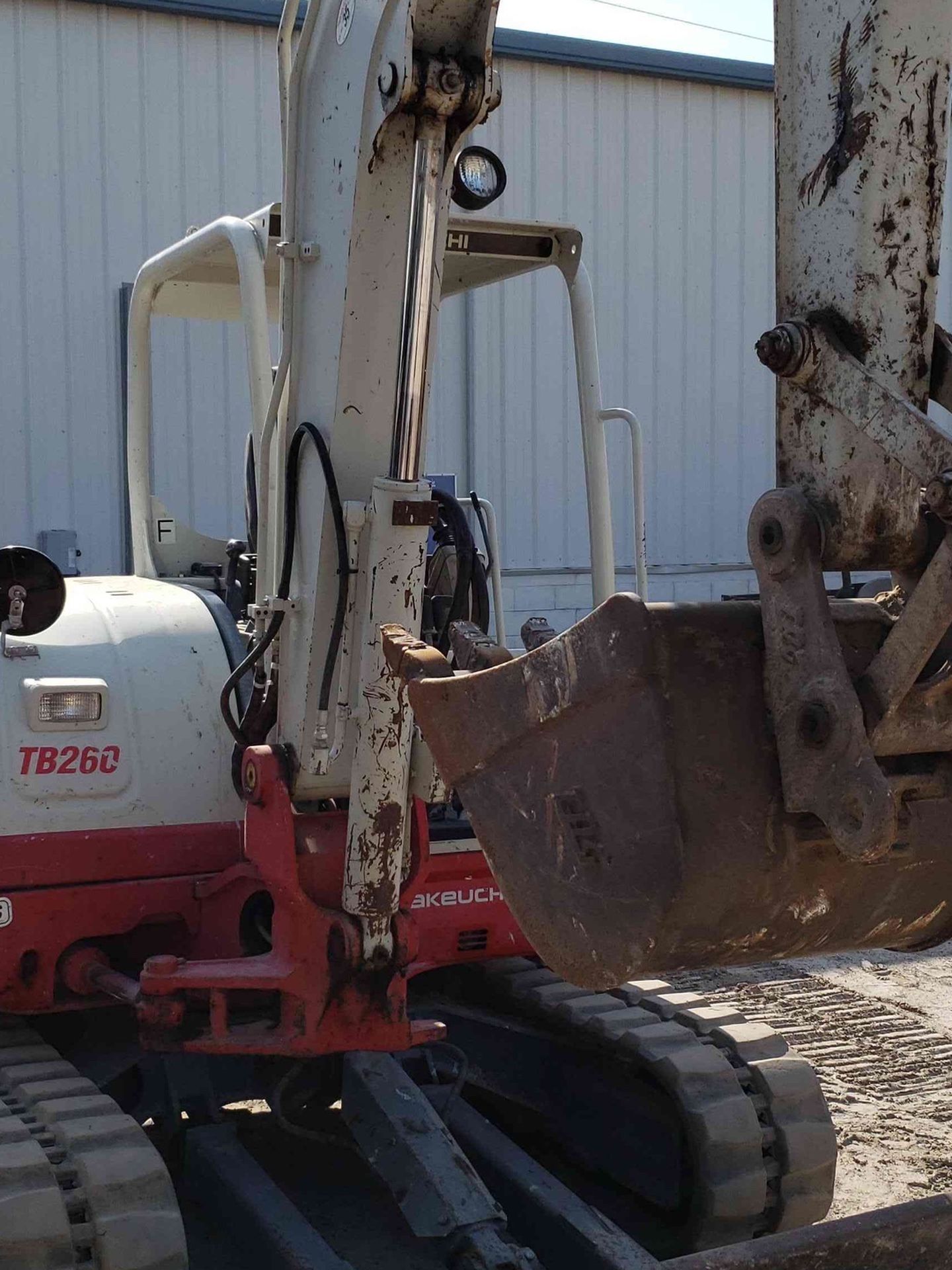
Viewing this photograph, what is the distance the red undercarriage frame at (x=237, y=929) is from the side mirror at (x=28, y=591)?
0.54 m

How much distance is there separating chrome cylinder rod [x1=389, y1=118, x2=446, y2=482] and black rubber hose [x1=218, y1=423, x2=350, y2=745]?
16 cm

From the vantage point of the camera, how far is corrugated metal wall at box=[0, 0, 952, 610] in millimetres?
9938

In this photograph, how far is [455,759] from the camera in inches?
93.6

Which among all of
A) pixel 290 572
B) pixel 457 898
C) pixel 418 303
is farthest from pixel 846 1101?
pixel 418 303

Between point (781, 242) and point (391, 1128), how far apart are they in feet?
7.70

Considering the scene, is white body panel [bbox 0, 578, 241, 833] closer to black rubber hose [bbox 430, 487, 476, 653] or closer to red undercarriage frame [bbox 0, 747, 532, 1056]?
red undercarriage frame [bbox 0, 747, 532, 1056]

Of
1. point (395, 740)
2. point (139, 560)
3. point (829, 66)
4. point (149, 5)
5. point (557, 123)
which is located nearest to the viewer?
point (829, 66)

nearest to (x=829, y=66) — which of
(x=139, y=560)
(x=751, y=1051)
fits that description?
(x=751, y=1051)

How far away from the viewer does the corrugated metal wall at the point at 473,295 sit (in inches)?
391

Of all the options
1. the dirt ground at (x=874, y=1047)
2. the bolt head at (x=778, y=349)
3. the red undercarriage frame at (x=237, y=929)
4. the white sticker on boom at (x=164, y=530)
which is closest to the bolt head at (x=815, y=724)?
the bolt head at (x=778, y=349)

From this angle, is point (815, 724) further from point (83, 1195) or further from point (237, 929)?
point (237, 929)

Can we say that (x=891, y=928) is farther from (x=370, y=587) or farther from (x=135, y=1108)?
(x=135, y=1108)

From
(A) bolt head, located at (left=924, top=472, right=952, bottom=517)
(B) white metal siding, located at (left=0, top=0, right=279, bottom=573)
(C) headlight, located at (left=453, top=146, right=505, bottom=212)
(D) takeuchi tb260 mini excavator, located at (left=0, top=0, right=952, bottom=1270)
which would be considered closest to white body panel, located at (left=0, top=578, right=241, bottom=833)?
(D) takeuchi tb260 mini excavator, located at (left=0, top=0, right=952, bottom=1270)

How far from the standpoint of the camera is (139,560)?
4883mm
